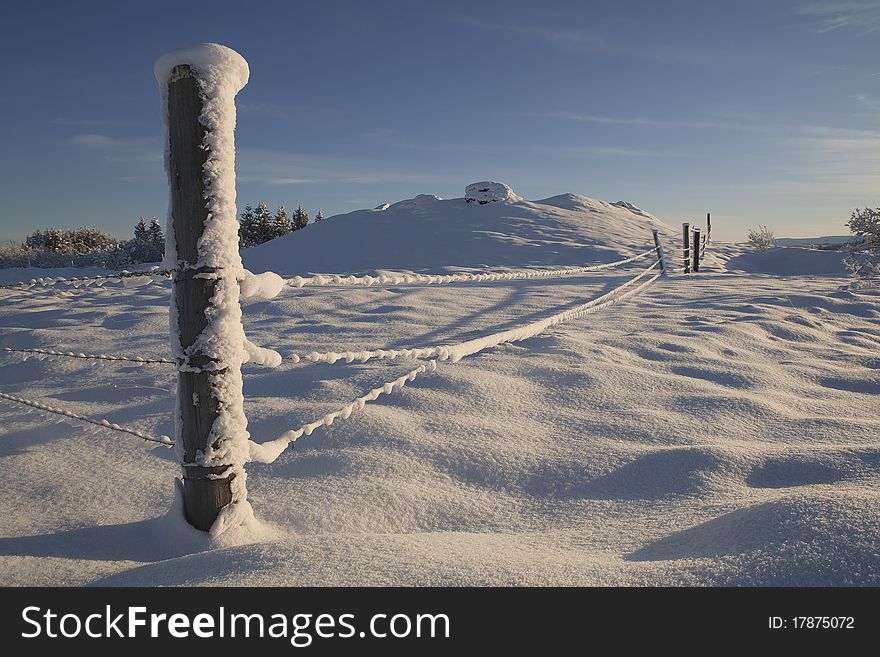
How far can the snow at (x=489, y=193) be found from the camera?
24.8 metres

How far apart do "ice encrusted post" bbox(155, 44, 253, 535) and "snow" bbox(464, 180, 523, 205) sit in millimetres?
23734

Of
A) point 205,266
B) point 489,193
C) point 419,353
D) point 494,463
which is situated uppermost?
point 489,193

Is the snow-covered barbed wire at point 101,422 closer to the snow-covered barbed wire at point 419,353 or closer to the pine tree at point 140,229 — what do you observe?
the snow-covered barbed wire at point 419,353

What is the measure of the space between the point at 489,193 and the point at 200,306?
79.8 ft

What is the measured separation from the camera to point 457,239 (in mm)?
17141

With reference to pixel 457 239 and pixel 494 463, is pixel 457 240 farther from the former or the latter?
pixel 494 463

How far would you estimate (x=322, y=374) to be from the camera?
3408 mm

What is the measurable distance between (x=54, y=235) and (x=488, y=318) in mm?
61952

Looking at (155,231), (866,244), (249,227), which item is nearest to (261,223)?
(249,227)

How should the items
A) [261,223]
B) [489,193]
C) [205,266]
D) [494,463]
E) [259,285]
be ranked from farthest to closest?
[261,223] < [489,193] < [494,463] < [259,285] < [205,266]

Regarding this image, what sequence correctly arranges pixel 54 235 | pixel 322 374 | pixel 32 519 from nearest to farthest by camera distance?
pixel 32 519
pixel 322 374
pixel 54 235
